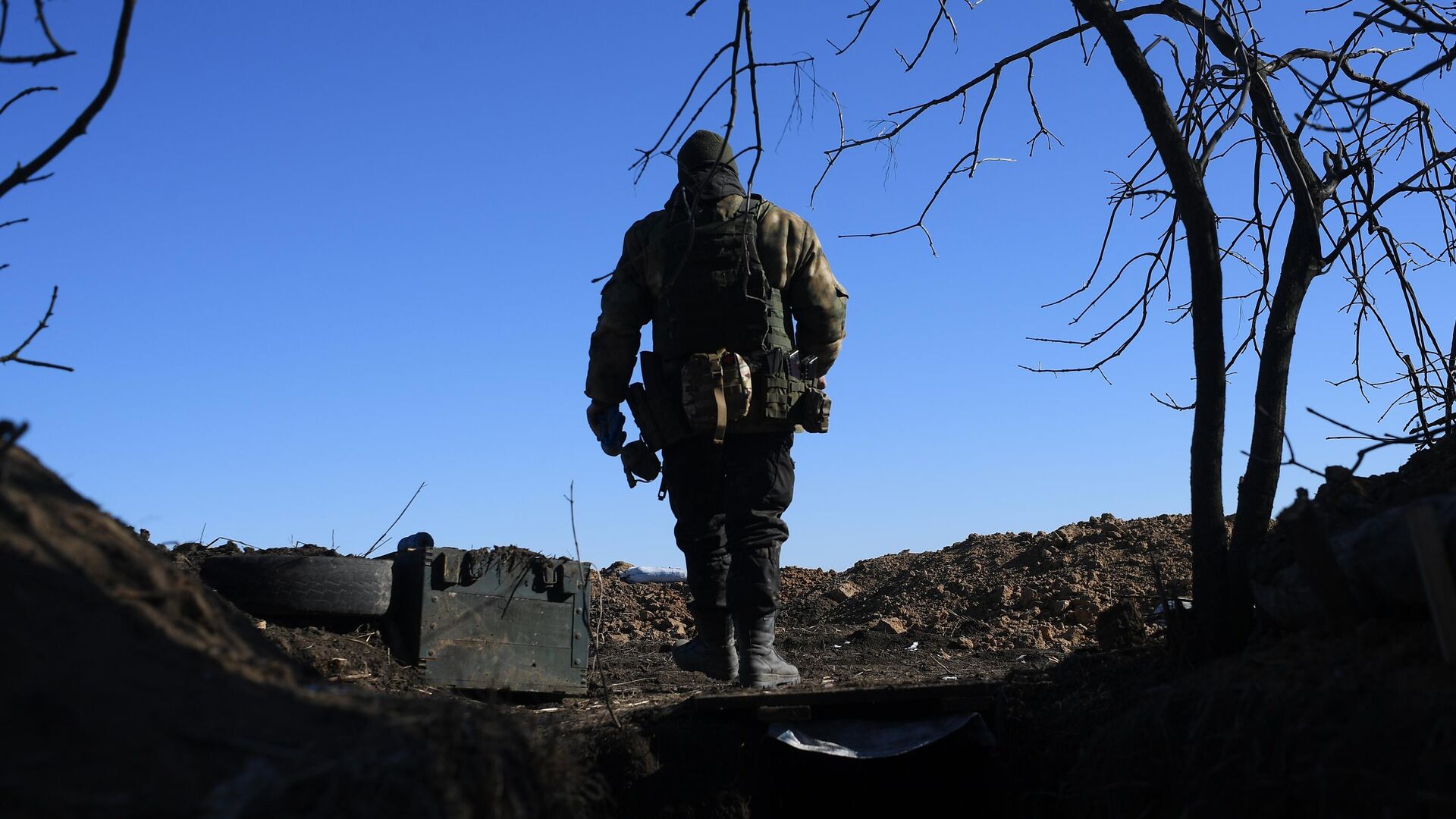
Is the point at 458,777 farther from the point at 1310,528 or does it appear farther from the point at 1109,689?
the point at 1109,689

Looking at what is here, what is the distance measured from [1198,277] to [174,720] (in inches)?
144

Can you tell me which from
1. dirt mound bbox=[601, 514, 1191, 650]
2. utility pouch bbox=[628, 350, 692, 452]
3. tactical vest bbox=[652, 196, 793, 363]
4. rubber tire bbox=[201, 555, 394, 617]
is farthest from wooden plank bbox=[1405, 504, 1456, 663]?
dirt mound bbox=[601, 514, 1191, 650]

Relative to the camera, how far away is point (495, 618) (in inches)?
199

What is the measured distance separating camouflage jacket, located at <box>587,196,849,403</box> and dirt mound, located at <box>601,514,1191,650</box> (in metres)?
2.73

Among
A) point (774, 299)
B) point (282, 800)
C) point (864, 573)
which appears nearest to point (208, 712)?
point (282, 800)

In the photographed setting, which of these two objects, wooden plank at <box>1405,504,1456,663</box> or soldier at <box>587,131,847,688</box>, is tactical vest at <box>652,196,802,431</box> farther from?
wooden plank at <box>1405,504,1456,663</box>

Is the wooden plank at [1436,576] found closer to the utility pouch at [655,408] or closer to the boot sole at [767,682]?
the boot sole at [767,682]

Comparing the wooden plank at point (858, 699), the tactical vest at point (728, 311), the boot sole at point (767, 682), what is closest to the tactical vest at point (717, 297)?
the tactical vest at point (728, 311)

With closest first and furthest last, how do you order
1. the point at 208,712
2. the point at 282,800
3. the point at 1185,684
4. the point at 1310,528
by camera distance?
the point at 282,800, the point at 208,712, the point at 1310,528, the point at 1185,684

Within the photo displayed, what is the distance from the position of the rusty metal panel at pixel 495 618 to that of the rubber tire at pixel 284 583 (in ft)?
0.96

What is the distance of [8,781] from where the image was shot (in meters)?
1.68

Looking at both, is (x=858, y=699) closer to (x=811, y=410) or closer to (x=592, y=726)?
(x=592, y=726)

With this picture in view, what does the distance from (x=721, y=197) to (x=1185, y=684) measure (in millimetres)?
2775

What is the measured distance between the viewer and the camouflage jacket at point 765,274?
517cm
